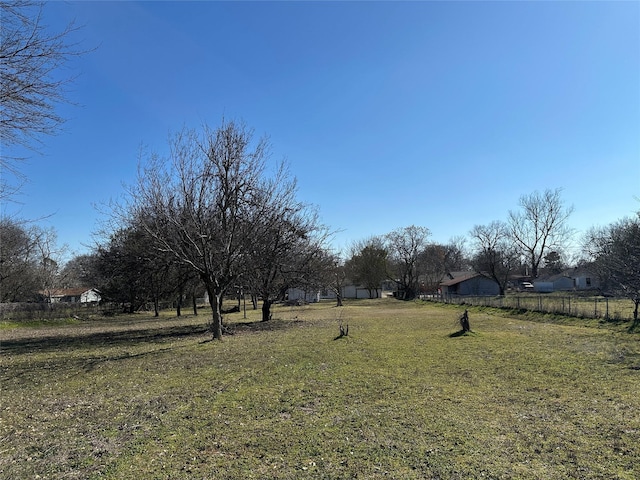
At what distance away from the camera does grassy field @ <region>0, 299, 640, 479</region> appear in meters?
4.01

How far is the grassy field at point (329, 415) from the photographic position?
4.01 meters

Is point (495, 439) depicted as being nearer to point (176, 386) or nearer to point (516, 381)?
point (516, 381)

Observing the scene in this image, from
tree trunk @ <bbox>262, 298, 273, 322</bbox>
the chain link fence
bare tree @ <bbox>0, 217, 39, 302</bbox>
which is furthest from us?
bare tree @ <bbox>0, 217, 39, 302</bbox>

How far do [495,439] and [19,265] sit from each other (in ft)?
132

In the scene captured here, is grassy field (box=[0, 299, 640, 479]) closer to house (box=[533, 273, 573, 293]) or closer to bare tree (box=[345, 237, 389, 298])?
bare tree (box=[345, 237, 389, 298])

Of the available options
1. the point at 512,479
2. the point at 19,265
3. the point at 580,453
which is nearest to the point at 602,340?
the point at 580,453

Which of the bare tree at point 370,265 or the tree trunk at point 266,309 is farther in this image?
the bare tree at point 370,265

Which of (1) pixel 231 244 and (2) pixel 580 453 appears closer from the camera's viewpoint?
(2) pixel 580 453

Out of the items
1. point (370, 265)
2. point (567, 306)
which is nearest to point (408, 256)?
point (370, 265)

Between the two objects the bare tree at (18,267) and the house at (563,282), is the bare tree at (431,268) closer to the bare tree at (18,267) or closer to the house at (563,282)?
the house at (563,282)

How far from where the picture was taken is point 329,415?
557cm

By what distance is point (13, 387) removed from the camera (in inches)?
318

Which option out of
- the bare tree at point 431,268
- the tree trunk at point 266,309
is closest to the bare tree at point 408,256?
the bare tree at point 431,268

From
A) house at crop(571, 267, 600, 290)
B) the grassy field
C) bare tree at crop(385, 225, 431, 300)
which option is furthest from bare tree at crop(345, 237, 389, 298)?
the grassy field
